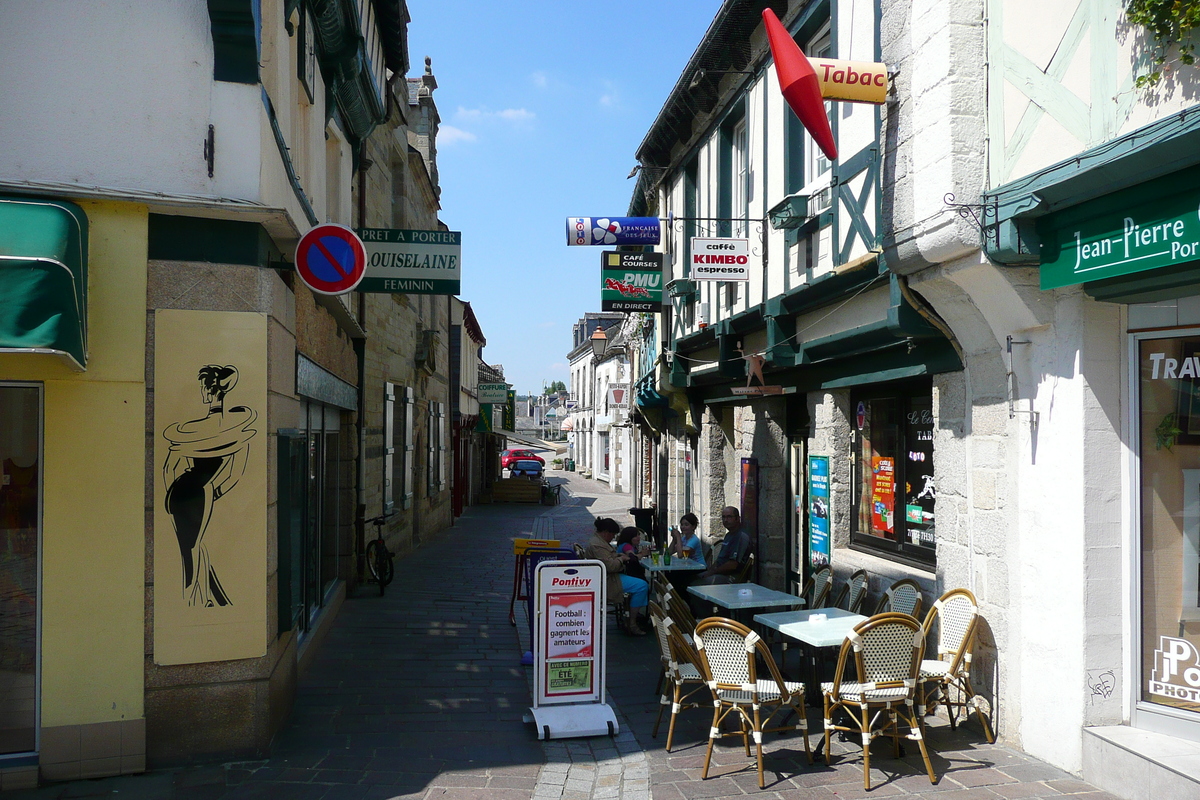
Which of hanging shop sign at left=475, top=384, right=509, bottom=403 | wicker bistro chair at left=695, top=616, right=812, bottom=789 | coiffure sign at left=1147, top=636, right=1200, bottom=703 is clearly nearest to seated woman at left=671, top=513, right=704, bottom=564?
wicker bistro chair at left=695, top=616, right=812, bottom=789

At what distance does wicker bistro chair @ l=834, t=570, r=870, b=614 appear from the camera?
6984mm

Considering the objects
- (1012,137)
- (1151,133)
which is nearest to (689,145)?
(1012,137)

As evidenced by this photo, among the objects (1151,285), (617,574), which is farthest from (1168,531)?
(617,574)

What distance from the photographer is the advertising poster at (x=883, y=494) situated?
7.65m

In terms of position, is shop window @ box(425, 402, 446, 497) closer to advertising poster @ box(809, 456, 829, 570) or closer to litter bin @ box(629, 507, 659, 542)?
litter bin @ box(629, 507, 659, 542)

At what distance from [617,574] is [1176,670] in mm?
5142

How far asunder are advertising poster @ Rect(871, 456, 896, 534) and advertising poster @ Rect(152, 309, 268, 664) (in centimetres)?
509

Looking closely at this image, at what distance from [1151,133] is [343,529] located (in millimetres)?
9871

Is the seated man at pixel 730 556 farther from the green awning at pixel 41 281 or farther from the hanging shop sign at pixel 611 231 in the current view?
the green awning at pixel 41 281

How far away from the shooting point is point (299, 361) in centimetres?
693

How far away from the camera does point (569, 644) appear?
641 cm

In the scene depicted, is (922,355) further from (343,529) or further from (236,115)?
(343,529)

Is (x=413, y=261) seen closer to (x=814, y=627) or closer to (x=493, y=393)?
(x=814, y=627)

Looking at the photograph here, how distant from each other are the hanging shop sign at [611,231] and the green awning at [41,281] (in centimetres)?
647
